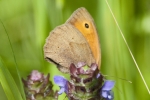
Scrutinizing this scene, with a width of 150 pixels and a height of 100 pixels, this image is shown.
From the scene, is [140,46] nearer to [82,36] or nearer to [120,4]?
[120,4]

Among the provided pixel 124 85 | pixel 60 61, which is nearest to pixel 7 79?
pixel 60 61

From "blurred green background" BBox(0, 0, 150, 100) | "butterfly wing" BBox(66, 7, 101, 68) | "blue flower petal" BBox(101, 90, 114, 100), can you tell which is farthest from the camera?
"blurred green background" BBox(0, 0, 150, 100)

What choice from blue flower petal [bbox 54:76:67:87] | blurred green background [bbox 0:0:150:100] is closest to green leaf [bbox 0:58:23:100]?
blue flower petal [bbox 54:76:67:87]

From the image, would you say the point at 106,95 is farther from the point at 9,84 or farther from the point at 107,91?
the point at 9,84

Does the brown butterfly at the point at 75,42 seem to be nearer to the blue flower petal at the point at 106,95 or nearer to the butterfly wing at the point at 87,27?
the butterfly wing at the point at 87,27

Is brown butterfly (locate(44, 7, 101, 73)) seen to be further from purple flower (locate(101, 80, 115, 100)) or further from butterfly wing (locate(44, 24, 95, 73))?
purple flower (locate(101, 80, 115, 100))

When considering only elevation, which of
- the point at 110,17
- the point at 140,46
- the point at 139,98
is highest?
the point at 110,17
